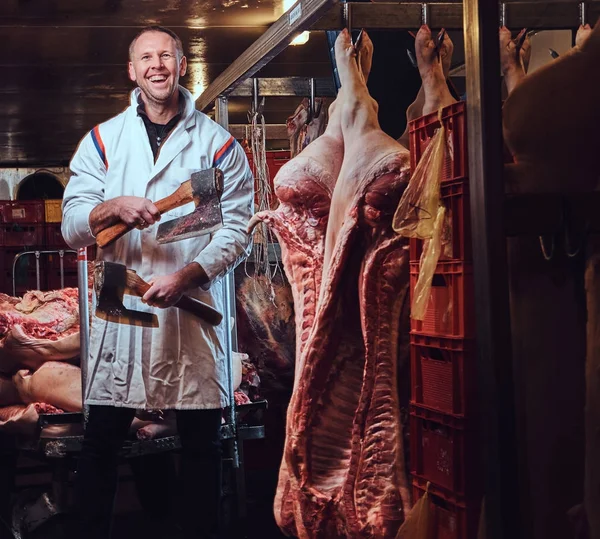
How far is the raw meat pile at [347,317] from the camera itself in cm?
349

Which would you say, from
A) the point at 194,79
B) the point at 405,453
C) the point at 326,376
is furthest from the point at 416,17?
the point at 194,79

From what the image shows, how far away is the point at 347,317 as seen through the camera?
369cm

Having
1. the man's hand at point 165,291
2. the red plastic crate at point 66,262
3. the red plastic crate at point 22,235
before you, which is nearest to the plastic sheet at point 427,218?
the man's hand at point 165,291

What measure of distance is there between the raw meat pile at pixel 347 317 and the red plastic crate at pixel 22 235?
494 inches

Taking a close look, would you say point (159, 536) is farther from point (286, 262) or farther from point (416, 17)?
point (416, 17)

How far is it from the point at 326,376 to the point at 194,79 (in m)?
9.18

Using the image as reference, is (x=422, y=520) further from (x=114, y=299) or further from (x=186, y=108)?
(x=186, y=108)

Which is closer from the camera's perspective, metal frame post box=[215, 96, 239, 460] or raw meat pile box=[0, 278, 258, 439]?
metal frame post box=[215, 96, 239, 460]

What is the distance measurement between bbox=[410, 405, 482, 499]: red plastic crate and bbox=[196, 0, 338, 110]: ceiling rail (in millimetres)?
1488

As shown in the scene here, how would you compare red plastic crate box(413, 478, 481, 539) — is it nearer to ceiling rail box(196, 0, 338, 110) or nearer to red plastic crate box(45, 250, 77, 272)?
ceiling rail box(196, 0, 338, 110)

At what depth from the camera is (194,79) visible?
12273 mm

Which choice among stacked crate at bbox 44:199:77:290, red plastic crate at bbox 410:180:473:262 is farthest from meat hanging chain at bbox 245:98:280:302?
stacked crate at bbox 44:199:77:290

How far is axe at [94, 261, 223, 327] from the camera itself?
13.6 feet

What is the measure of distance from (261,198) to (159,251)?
63.9 inches
